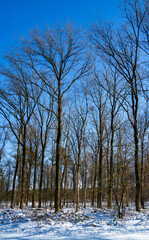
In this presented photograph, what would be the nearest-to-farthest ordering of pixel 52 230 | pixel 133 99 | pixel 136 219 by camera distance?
pixel 52 230, pixel 136 219, pixel 133 99

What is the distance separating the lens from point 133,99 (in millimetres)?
12070

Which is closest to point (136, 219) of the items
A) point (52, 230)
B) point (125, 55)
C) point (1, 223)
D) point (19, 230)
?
point (52, 230)

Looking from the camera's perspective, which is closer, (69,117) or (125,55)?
(125,55)

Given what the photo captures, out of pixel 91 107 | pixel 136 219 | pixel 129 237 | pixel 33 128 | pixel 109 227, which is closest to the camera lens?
pixel 129 237

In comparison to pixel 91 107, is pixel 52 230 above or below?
below

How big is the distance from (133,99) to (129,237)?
27.5 feet

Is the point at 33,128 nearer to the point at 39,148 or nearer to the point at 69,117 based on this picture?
the point at 39,148

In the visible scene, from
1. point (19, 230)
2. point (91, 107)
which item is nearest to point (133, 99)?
point (91, 107)

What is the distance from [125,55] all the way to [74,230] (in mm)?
9735

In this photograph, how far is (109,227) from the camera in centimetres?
702

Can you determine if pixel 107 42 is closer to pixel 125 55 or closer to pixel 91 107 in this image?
pixel 125 55

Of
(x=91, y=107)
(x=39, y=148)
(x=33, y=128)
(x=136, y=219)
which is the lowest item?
(x=136, y=219)

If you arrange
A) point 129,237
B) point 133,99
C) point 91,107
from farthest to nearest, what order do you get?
point 91,107 → point 133,99 → point 129,237

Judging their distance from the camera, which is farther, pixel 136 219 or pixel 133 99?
pixel 133 99
